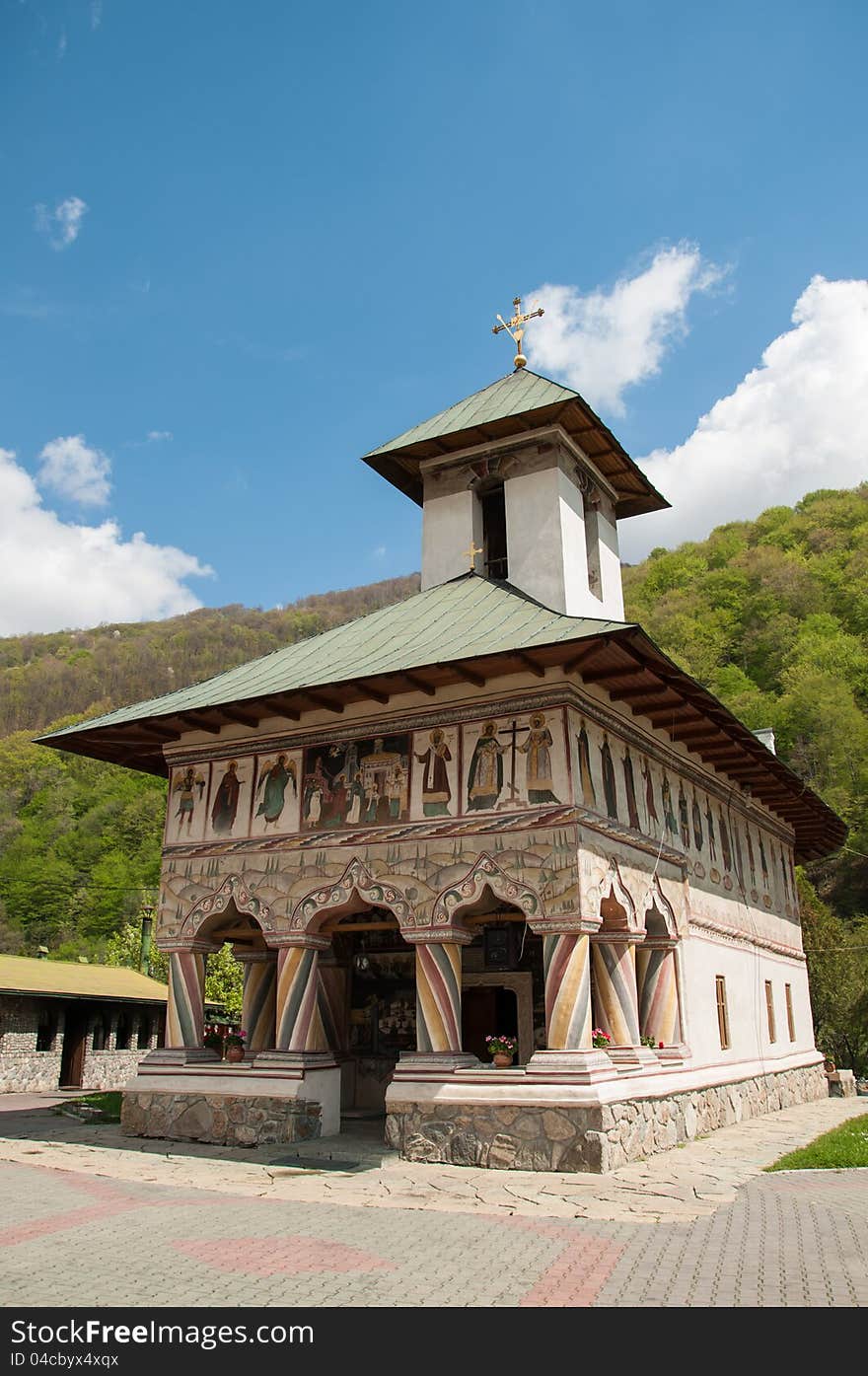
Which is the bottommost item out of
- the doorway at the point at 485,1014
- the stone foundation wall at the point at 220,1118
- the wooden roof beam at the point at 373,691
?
the stone foundation wall at the point at 220,1118

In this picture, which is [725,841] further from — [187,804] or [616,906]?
[187,804]

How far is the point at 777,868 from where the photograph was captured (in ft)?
70.2

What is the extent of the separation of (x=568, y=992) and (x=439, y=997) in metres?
1.57

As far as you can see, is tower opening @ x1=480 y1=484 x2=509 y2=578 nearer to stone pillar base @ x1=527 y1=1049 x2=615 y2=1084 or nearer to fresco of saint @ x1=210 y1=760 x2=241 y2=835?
fresco of saint @ x1=210 y1=760 x2=241 y2=835

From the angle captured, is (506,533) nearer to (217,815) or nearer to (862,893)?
(217,815)

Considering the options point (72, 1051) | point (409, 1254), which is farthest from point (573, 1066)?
point (72, 1051)

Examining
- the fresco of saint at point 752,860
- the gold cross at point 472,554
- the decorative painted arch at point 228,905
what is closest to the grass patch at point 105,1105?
the decorative painted arch at point 228,905

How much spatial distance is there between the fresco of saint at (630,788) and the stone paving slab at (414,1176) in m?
3.91

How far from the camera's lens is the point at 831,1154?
11039 millimetres

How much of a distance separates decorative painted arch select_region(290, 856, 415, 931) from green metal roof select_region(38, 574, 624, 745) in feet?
7.86

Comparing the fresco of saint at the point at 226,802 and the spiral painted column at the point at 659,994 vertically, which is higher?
the fresco of saint at the point at 226,802

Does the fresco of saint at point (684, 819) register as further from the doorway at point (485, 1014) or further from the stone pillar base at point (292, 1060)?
the stone pillar base at point (292, 1060)

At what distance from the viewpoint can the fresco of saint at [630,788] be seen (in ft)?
42.1

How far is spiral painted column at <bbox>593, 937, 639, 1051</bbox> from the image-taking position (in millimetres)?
12070
